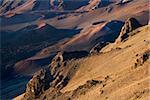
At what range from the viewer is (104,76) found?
3644 centimetres

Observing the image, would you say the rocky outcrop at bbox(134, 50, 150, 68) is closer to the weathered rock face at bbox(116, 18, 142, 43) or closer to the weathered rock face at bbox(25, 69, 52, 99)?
the weathered rock face at bbox(25, 69, 52, 99)

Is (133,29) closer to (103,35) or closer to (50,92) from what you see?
(50,92)

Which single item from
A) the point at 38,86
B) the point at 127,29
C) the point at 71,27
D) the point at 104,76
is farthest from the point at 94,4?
the point at 104,76

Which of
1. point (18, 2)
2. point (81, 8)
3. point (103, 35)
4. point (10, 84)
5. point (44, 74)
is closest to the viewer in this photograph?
point (44, 74)

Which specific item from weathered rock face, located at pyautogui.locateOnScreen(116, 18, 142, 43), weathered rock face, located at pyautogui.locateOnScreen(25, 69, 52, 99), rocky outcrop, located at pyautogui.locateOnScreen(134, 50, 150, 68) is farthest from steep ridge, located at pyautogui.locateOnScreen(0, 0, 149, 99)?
rocky outcrop, located at pyautogui.locateOnScreen(134, 50, 150, 68)

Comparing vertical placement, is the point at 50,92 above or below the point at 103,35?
above

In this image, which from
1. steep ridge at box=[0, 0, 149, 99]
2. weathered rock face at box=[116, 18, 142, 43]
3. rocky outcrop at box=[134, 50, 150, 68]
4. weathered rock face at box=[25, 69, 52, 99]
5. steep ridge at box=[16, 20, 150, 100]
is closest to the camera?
steep ridge at box=[16, 20, 150, 100]

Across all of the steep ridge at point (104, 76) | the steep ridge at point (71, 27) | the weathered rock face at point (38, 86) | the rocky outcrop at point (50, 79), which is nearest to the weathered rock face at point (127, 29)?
the steep ridge at point (71, 27)

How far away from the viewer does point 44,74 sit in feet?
146

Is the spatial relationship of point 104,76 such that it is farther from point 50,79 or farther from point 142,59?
point 50,79

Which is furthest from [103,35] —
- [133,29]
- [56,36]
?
[133,29]

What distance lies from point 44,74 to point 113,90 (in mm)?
15277

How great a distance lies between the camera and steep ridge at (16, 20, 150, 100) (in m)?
29.1

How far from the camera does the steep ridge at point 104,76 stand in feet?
95.4
